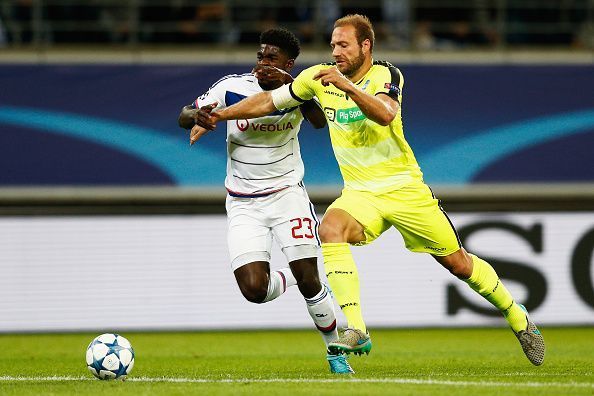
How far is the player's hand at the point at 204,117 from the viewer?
7.92 metres

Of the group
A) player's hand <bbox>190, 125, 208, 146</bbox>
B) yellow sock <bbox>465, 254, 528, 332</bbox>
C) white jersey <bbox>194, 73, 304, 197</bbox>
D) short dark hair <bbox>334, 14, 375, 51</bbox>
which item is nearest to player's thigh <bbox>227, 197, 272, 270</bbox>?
white jersey <bbox>194, 73, 304, 197</bbox>

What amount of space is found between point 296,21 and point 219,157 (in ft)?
6.70

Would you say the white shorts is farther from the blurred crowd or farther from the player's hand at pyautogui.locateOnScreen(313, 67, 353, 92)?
the blurred crowd

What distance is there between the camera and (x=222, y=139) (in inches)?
531

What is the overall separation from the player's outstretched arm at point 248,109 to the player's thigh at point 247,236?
29.9 inches

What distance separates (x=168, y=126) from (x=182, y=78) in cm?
57

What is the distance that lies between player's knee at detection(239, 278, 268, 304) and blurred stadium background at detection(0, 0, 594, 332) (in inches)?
164

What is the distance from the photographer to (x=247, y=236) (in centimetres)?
833

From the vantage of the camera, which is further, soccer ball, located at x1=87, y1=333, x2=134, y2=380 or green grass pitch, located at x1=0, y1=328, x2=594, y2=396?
soccer ball, located at x1=87, y1=333, x2=134, y2=380

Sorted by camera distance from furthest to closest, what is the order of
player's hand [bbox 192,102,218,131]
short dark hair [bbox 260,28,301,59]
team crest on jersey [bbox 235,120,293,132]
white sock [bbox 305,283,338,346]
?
team crest on jersey [bbox 235,120,293,132] < short dark hair [bbox 260,28,301,59] < white sock [bbox 305,283,338,346] < player's hand [bbox 192,102,218,131]

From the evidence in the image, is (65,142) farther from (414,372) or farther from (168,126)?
(414,372)

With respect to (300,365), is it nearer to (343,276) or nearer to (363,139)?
(343,276)

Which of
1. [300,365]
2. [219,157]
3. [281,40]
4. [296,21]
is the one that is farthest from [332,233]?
[296,21]

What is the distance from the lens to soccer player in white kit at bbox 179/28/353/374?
8195mm
